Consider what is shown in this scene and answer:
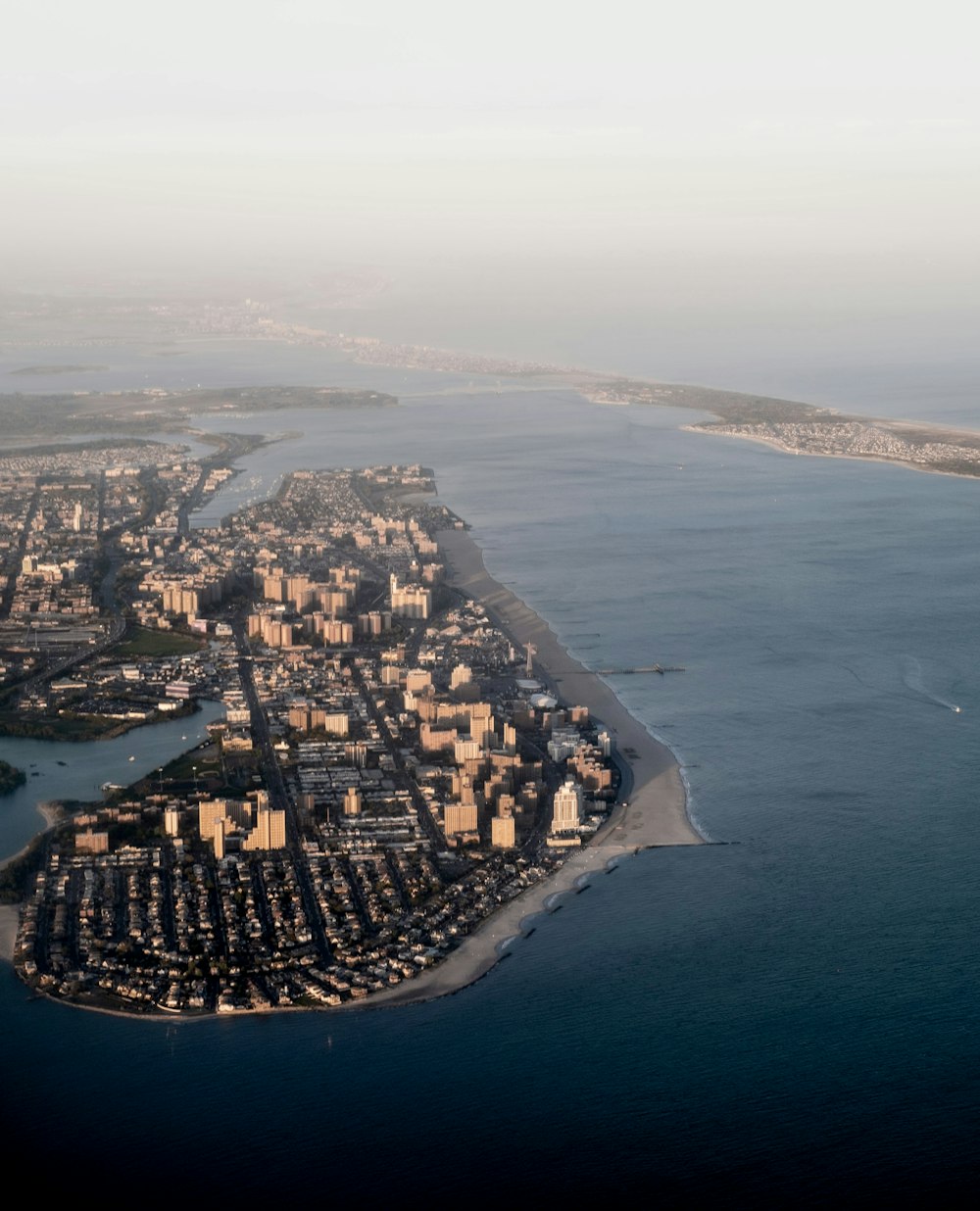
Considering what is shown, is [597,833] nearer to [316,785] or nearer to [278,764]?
[316,785]

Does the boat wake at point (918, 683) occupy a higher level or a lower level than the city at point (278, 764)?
higher

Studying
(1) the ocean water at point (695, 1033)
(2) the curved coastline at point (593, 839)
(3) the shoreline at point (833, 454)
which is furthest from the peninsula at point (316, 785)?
(3) the shoreline at point (833, 454)

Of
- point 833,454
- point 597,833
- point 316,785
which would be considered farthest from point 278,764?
point 833,454

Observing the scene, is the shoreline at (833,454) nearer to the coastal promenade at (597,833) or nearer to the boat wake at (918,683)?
the coastal promenade at (597,833)

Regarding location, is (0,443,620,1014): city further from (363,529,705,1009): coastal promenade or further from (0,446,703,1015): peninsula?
(363,529,705,1009): coastal promenade

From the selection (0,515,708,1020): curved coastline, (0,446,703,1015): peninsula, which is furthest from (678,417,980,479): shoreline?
(0,515,708,1020): curved coastline

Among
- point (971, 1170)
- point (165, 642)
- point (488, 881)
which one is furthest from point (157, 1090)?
point (165, 642)

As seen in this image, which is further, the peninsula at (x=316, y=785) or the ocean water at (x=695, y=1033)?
the peninsula at (x=316, y=785)
